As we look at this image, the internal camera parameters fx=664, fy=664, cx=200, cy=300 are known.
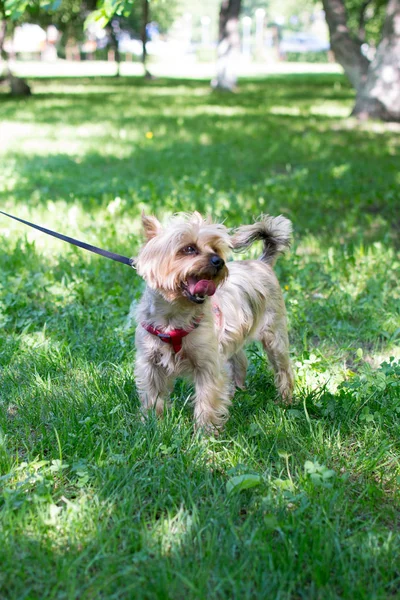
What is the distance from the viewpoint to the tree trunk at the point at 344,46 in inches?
696

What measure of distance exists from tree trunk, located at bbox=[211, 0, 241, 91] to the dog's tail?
22.6 metres

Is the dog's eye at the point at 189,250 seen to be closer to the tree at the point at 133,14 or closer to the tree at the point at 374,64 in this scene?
the tree at the point at 133,14

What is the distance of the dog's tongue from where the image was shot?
3348 mm

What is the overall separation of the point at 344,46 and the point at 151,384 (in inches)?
655

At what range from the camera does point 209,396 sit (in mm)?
3619

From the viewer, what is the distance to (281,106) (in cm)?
2138

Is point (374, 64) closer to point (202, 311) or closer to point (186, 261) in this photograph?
point (202, 311)

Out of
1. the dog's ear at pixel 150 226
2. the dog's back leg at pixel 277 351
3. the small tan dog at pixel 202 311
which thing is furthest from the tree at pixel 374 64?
the dog's ear at pixel 150 226

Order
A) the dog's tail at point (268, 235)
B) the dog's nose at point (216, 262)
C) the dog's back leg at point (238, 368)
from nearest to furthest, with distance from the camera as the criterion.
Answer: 1. the dog's nose at point (216, 262)
2. the dog's tail at point (268, 235)
3. the dog's back leg at point (238, 368)

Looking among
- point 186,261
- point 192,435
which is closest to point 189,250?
point 186,261

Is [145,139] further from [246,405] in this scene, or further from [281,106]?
[246,405]

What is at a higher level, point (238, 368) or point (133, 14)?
point (133, 14)

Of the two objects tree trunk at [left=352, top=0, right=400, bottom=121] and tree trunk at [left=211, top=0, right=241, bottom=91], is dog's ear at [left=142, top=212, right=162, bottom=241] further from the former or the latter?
tree trunk at [left=211, top=0, right=241, bottom=91]

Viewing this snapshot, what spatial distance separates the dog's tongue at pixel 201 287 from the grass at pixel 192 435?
75 cm
